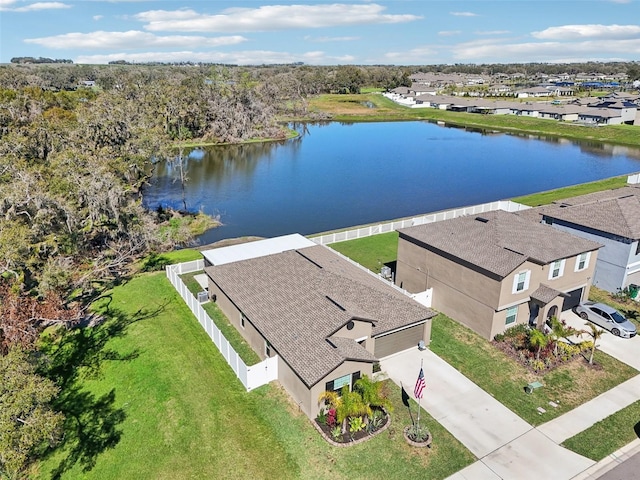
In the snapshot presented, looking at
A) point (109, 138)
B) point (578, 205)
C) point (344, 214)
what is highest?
point (109, 138)

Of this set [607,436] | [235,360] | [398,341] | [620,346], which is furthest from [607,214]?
[235,360]

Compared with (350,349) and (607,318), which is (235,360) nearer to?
(350,349)

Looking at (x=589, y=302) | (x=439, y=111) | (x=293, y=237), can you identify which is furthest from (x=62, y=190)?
(x=439, y=111)

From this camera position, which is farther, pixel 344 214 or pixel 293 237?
pixel 344 214

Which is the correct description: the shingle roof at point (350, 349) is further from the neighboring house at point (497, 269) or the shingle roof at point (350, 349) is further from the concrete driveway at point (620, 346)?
the concrete driveway at point (620, 346)

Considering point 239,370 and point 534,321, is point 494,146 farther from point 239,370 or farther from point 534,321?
point 239,370

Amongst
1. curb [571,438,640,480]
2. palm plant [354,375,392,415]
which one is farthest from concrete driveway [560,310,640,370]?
palm plant [354,375,392,415]
